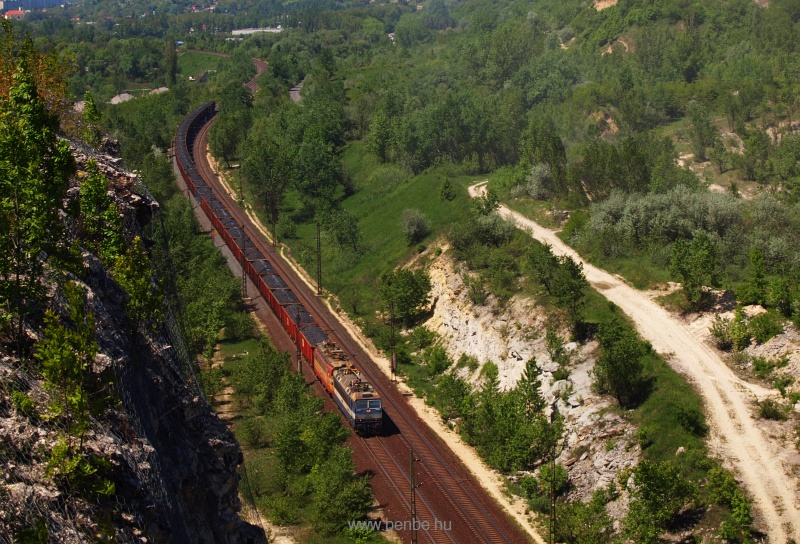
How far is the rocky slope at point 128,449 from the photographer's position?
826 inches

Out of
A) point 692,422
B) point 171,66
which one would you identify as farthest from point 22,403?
point 171,66

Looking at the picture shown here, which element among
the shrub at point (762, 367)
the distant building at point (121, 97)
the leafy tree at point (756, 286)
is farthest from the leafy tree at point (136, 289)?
the distant building at point (121, 97)

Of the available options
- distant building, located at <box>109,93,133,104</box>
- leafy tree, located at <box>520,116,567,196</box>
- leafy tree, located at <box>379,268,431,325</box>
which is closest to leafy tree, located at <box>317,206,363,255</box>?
leafy tree, located at <box>379,268,431,325</box>

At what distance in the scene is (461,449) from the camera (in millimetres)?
52469

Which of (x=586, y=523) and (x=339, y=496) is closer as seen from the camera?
(x=586, y=523)

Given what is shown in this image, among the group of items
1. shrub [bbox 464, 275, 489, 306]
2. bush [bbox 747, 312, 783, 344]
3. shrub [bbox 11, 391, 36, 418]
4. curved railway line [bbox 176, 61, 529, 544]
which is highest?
shrub [bbox 11, 391, 36, 418]

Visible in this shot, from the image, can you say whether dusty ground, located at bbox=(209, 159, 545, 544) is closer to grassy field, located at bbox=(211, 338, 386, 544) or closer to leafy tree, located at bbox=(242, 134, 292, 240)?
grassy field, located at bbox=(211, 338, 386, 544)

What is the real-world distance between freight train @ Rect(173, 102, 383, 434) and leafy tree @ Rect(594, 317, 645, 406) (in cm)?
1217

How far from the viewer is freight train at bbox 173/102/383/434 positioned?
5212 cm

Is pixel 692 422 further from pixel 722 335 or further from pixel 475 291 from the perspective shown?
pixel 475 291

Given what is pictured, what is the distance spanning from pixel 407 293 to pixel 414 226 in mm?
10737

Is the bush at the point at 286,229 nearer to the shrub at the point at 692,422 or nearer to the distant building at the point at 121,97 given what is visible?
the shrub at the point at 692,422

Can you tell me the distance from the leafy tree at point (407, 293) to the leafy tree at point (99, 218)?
3644 cm

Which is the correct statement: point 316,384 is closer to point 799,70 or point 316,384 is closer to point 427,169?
point 427,169
